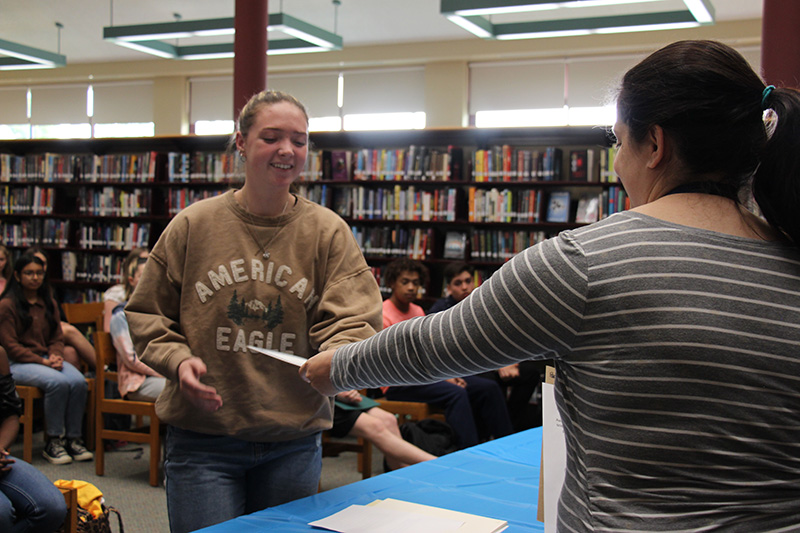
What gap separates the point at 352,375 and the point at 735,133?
637 mm

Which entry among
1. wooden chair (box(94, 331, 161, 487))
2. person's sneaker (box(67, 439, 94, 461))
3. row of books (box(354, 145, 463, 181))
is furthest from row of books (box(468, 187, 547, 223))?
person's sneaker (box(67, 439, 94, 461))

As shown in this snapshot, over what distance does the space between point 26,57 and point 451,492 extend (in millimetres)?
7592

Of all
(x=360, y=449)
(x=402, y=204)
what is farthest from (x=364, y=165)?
(x=360, y=449)

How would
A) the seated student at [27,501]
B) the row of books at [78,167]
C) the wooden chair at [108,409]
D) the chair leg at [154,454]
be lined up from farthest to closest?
the row of books at [78,167]
the wooden chair at [108,409]
the chair leg at [154,454]
the seated student at [27,501]

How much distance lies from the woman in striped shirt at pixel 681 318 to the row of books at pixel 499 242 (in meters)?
6.11

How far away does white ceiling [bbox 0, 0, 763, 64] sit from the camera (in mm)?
7180

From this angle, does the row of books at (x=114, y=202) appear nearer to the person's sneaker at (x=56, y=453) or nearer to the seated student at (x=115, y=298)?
the seated student at (x=115, y=298)

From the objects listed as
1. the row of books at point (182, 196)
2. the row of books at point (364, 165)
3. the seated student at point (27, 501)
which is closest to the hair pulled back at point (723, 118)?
the seated student at point (27, 501)

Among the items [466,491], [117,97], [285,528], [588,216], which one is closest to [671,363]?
[285,528]

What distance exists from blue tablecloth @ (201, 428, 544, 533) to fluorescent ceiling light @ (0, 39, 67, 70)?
7.14 metres

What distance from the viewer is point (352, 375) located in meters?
1.10

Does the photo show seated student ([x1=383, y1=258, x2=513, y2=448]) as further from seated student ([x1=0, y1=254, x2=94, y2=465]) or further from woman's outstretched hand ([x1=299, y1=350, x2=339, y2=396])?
woman's outstretched hand ([x1=299, y1=350, x2=339, y2=396])

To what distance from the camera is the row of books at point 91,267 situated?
8336 mm

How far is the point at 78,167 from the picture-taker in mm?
8594
